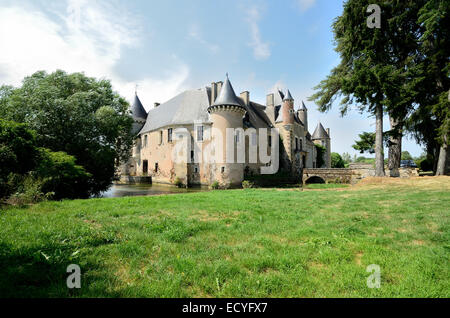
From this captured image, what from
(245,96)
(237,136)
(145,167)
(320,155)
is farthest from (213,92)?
(320,155)

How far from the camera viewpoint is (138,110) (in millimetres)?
34719

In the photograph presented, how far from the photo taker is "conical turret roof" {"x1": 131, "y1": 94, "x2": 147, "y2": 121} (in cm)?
3436

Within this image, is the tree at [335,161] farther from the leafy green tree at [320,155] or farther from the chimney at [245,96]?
the chimney at [245,96]

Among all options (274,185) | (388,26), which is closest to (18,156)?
(274,185)

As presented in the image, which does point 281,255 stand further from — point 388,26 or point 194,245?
point 388,26

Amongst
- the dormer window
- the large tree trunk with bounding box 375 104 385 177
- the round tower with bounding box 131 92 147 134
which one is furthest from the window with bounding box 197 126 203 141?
the large tree trunk with bounding box 375 104 385 177

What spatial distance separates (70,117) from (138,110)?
71.3ft

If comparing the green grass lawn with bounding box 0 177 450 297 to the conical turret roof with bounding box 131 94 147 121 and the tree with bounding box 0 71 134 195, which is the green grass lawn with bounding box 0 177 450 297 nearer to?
the tree with bounding box 0 71 134 195

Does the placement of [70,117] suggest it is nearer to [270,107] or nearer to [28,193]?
[28,193]

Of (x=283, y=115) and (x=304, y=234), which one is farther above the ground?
(x=283, y=115)

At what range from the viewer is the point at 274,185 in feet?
80.9

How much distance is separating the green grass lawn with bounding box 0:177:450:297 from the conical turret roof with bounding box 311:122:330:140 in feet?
133
